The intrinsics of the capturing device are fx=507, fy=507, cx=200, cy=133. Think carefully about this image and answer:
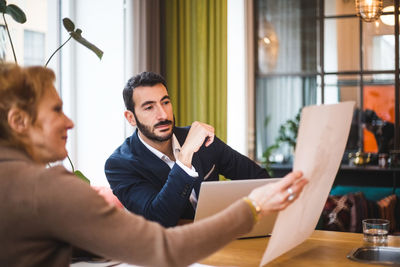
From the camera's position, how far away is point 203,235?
997mm

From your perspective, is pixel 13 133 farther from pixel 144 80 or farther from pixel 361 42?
pixel 361 42

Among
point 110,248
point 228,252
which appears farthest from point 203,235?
point 228,252

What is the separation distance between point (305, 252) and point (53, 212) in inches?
33.6

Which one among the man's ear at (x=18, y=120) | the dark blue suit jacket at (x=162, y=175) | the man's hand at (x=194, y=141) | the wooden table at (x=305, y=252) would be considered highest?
the man's ear at (x=18, y=120)

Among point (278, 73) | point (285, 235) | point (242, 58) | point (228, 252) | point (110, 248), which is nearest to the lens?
point (110, 248)

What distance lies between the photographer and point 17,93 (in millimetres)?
1002

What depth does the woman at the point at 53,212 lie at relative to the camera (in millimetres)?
929

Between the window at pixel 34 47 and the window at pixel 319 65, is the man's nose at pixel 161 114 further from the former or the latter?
the window at pixel 319 65

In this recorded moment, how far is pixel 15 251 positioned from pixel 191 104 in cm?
379

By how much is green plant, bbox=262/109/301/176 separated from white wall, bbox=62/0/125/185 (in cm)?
162

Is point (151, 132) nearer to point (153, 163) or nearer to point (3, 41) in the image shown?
point (153, 163)

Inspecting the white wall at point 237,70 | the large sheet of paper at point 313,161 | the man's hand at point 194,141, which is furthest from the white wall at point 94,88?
the large sheet of paper at point 313,161

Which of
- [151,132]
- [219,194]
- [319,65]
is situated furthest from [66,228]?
[319,65]

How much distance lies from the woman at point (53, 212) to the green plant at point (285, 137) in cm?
379
